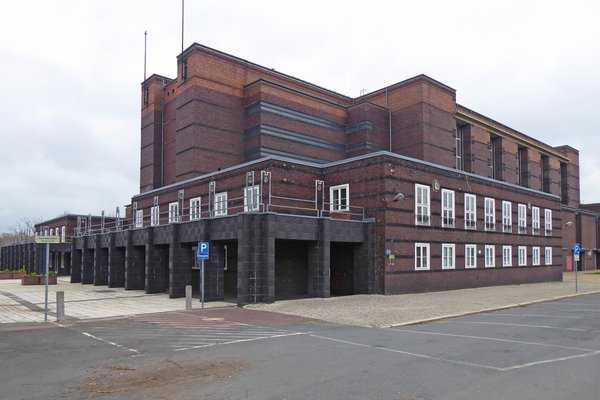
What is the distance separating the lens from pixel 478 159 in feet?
169

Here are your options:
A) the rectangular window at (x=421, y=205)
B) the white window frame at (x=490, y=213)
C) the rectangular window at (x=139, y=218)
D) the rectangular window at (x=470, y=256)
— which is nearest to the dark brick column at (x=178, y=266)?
the rectangular window at (x=421, y=205)

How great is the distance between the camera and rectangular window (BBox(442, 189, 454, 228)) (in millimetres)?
29109

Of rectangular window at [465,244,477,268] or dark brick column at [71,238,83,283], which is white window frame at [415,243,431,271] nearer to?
rectangular window at [465,244,477,268]

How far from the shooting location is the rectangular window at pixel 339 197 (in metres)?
27.1

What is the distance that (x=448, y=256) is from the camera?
95.9 feet

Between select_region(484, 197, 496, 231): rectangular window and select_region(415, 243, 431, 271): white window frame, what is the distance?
749cm

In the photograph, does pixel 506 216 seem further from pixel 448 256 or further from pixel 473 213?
pixel 448 256

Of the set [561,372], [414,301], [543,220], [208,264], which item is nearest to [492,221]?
[543,220]

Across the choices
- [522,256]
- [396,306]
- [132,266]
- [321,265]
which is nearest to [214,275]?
[321,265]

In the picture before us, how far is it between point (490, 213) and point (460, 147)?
1940 cm

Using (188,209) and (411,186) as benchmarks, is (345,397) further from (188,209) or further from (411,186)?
(188,209)

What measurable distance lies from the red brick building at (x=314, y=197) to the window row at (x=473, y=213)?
0.38 feet

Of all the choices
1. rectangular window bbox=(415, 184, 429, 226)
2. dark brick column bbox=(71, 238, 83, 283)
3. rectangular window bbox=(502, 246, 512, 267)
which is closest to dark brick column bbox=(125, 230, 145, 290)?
dark brick column bbox=(71, 238, 83, 283)

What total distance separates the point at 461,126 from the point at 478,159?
3.91m
